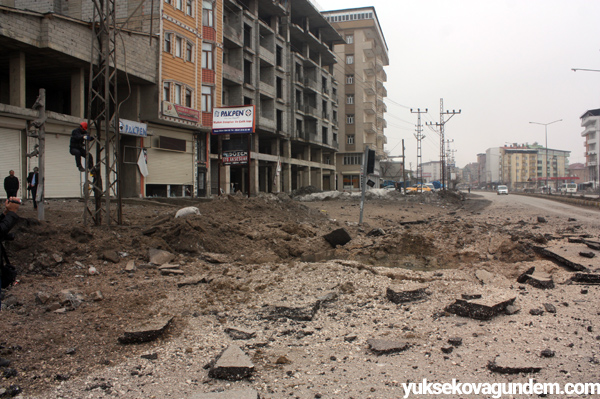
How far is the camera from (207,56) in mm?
28625

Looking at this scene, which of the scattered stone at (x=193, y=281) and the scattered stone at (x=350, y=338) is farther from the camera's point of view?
the scattered stone at (x=193, y=281)

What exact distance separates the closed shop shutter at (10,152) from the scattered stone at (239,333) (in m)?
17.3

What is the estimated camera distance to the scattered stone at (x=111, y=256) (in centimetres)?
754

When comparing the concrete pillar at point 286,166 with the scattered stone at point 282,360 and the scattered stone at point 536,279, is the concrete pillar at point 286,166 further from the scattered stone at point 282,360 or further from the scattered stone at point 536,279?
the scattered stone at point 282,360

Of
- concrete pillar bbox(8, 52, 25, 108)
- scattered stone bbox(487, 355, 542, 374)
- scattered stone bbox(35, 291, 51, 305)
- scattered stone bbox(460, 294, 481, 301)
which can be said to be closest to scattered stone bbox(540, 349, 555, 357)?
scattered stone bbox(487, 355, 542, 374)

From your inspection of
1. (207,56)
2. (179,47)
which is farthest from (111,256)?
(207,56)

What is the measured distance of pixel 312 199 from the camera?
1321 inches

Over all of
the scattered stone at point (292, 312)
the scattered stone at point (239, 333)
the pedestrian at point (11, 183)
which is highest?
the pedestrian at point (11, 183)

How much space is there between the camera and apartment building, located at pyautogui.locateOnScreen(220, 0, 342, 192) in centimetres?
3397

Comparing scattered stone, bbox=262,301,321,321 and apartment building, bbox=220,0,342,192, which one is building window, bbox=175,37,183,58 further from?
scattered stone, bbox=262,301,321,321

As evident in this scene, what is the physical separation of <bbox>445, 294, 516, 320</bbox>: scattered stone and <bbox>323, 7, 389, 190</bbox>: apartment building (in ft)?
212

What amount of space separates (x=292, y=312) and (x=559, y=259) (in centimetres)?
559

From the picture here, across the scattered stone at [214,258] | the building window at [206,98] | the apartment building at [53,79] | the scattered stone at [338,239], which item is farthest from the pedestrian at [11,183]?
the building window at [206,98]

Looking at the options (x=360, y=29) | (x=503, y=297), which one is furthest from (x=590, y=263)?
(x=360, y=29)
